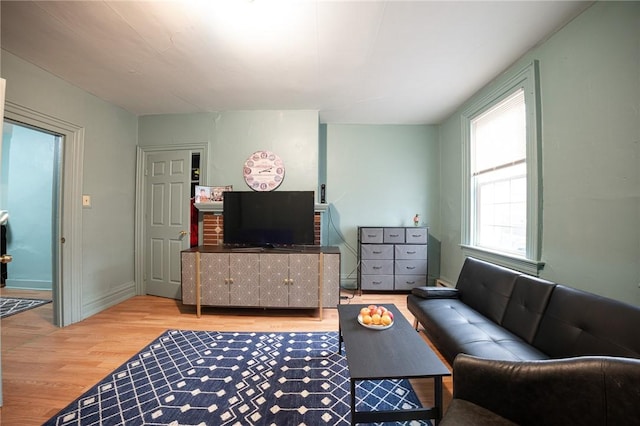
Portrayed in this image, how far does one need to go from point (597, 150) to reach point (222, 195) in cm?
362

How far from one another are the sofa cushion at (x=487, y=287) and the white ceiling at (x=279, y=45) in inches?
75.9

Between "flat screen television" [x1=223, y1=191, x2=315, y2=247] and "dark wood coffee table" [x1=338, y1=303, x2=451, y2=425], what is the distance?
1.55 m

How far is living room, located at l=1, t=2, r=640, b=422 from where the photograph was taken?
1.49 metres

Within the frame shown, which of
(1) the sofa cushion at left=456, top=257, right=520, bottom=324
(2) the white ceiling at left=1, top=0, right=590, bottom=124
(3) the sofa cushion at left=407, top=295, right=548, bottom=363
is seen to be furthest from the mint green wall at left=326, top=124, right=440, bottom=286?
(3) the sofa cushion at left=407, top=295, right=548, bottom=363

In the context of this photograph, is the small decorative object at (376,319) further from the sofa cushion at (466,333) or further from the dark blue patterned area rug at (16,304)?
the dark blue patterned area rug at (16,304)

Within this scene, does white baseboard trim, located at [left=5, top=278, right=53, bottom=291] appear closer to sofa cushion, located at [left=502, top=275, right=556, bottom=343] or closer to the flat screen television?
the flat screen television

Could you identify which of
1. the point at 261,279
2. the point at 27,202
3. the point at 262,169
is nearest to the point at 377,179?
the point at 262,169

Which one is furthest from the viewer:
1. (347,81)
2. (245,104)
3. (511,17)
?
(245,104)

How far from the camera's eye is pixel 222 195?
325 cm

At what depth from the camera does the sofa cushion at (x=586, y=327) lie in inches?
44.8

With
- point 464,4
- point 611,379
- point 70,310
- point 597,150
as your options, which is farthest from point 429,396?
point 70,310

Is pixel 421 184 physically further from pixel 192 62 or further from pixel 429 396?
pixel 192 62

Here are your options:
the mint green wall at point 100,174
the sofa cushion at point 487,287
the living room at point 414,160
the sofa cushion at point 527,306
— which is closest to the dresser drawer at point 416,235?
the living room at point 414,160

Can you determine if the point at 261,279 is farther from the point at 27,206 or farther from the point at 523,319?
the point at 27,206
